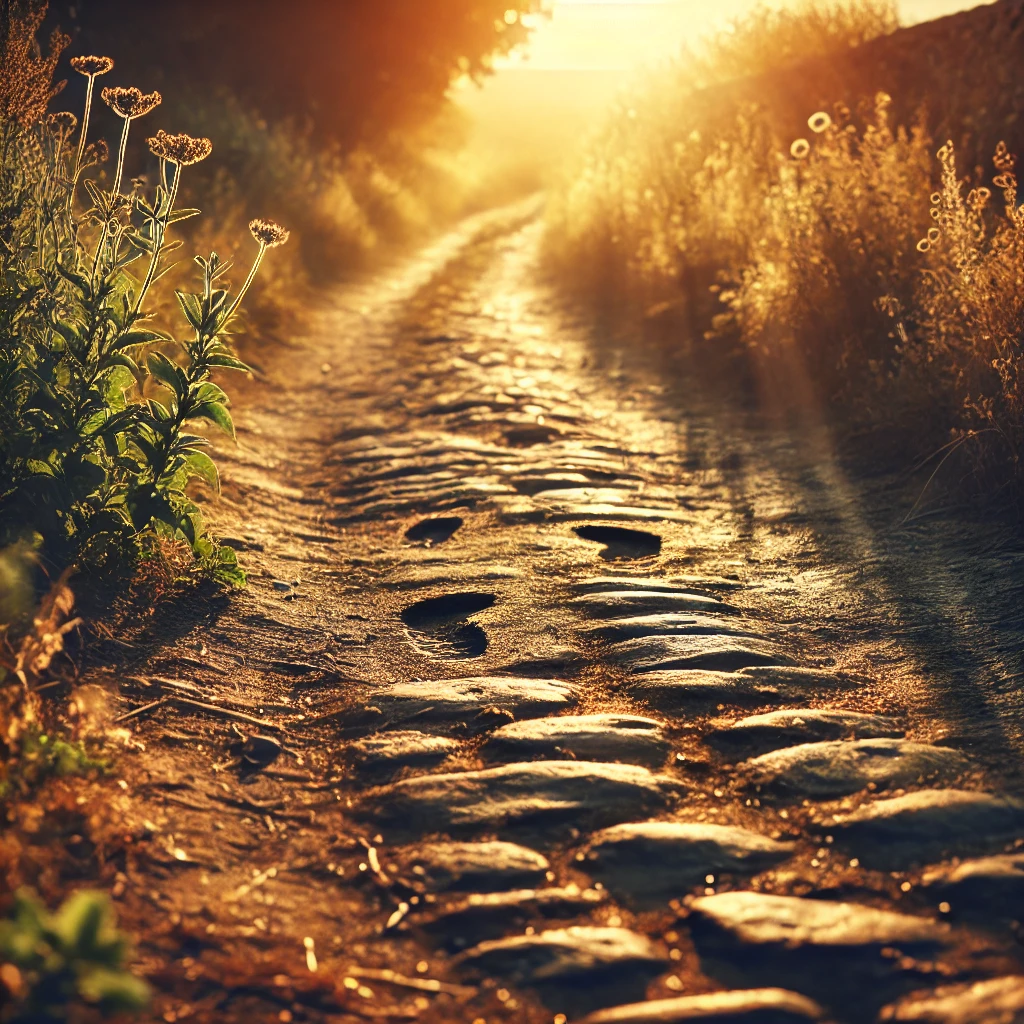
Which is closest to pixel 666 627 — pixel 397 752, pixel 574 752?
pixel 574 752

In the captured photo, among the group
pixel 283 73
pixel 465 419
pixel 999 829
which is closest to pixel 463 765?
pixel 999 829

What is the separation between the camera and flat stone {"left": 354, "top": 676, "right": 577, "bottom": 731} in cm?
320

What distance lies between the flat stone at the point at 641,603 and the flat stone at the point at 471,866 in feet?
4.96

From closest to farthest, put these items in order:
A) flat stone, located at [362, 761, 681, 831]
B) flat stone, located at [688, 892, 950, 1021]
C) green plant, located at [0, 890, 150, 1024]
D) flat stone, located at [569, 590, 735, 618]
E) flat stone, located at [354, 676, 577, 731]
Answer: green plant, located at [0, 890, 150, 1024] → flat stone, located at [688, 892, 950, 1021] → flat stone, located at [362, 761, 681, 831] → flat stone, located at [354, 676, 577, 731] → flat stone, located at [569, 590, 735, 618]

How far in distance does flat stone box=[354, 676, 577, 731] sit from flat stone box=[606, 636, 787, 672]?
0.92 feet

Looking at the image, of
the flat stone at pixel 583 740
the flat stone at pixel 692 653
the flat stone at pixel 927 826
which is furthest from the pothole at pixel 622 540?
the flat stone at pixel 927 826

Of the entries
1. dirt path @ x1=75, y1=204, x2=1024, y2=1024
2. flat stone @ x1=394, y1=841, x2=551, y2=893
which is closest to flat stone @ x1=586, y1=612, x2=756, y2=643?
dirt path @ x1=75, y1=204, x2=1024, y2=1024

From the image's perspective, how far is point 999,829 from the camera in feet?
8.15

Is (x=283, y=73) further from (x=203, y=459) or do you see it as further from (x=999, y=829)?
(x=999, y=829)

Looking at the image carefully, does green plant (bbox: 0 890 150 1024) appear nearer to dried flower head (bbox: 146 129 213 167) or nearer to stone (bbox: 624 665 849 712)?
stone (bbox: 624 665 849 712)

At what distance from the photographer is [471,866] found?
8.08 feet

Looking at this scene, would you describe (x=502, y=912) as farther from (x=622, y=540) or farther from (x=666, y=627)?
(x=622, y=540)

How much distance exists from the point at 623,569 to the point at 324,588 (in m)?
1.17

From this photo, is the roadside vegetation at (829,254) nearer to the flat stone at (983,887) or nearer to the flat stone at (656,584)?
the flat stone at (656,584)
